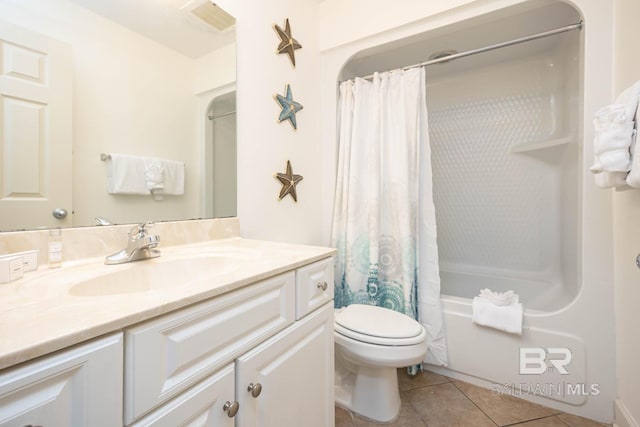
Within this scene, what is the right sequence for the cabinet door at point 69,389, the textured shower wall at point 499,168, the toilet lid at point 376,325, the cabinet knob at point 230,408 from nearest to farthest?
1. the cabinet door at point 69,389
2. the cabinet knob at point 230,408
3. the toilet lid at point 376,325
4. the textured shower wall at point 499,168

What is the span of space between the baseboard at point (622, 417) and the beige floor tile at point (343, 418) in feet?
3.62

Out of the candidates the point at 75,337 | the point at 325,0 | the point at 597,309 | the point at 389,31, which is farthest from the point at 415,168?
the point at 75,337

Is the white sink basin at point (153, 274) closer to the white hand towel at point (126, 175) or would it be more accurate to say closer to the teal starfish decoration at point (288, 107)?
the white hand towel at point (126, 175)

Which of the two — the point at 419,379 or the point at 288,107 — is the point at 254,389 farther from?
the point at 288,107

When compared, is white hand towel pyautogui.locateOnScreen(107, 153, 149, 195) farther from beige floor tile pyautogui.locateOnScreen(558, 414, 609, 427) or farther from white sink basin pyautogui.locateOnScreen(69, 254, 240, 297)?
beige floor tile pyautogui.locateOnScreen(558, 414, 609, 427)

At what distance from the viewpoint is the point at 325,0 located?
1852mm

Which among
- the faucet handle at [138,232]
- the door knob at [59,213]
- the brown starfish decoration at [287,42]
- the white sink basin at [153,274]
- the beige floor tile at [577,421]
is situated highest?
the brown starfish decoration at [287,42]

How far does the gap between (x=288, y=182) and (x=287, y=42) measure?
82 cm

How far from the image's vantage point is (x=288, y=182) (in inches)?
62.6

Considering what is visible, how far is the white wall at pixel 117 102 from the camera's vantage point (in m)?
0.84

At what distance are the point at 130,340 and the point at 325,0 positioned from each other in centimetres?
221

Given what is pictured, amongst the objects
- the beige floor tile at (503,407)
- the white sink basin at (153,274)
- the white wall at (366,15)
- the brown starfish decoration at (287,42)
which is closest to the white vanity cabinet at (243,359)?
the white sink basin at (153,274)

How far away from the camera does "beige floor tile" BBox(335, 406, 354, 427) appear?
4.07ft

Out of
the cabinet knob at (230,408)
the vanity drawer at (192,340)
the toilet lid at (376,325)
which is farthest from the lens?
the toilet lid at (376,325)
